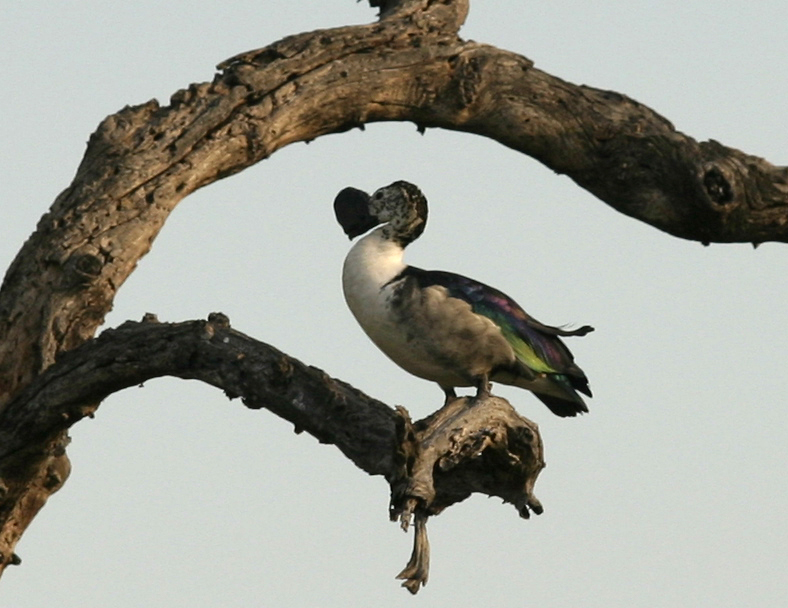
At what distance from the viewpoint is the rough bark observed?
7016 millimetres

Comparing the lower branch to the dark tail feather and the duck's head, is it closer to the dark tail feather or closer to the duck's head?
the duck's head

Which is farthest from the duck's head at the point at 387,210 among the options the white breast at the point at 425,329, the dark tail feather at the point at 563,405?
the dark tail feather at the point at 563,405

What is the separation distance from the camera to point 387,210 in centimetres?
824

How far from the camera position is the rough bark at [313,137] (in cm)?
702

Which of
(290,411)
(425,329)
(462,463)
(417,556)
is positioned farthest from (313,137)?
(417,556)

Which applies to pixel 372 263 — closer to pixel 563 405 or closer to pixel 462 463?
pixel 563 405

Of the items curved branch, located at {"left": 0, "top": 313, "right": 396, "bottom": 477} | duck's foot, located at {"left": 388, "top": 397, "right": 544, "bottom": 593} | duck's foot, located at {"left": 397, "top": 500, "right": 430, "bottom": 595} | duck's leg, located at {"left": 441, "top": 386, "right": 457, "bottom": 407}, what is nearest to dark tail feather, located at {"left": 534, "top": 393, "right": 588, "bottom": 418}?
duck's leg, located at {"left": 441, "top": 386, "right": 457, "bottom": 407}

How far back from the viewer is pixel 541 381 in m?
8.37

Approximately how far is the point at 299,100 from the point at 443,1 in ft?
3.45

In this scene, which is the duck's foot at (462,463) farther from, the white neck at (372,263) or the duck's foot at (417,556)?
the white neck at (372,263)

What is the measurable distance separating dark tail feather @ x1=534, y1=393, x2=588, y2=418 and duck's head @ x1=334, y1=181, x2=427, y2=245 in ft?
3.87

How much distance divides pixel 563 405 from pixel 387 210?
1.43 meters

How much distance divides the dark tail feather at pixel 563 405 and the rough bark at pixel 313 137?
3.49 ft

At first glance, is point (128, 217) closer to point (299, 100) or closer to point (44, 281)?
point (44, 281)
